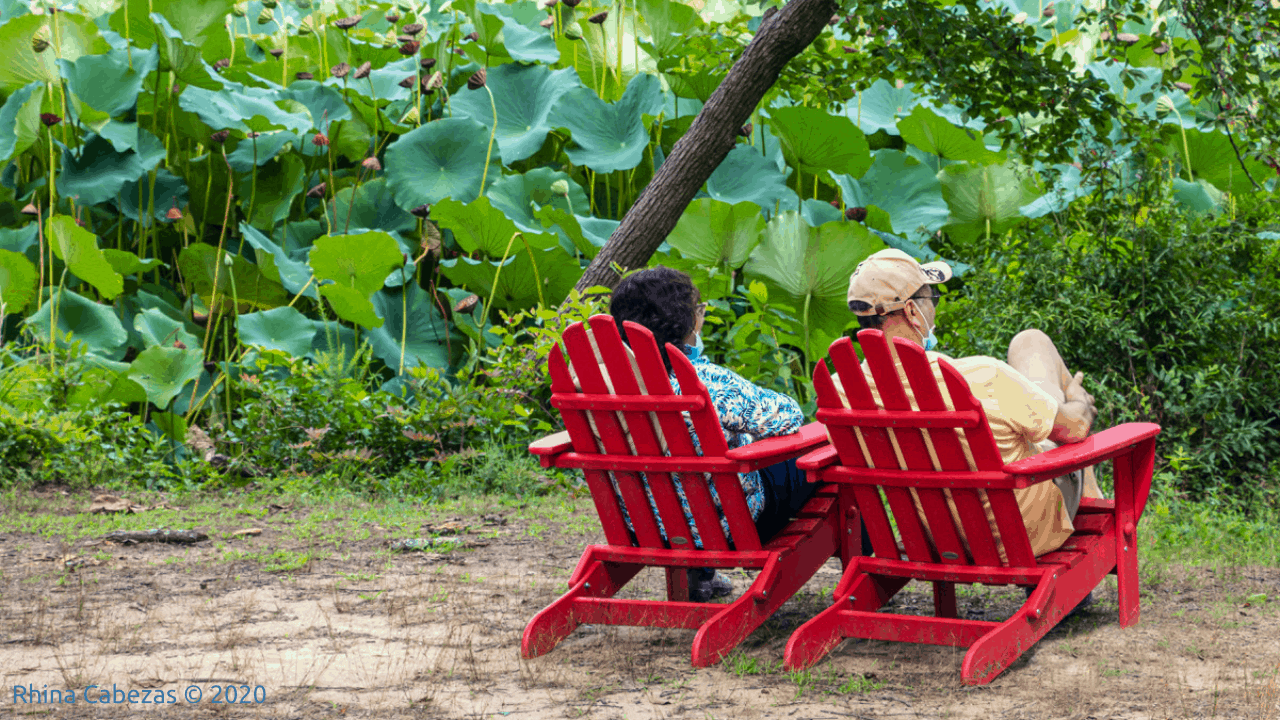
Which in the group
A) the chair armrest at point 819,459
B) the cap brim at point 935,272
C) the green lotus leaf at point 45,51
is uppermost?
the green lotus leaf at point 45,51

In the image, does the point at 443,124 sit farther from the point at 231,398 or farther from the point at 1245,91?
the point at 1245,91

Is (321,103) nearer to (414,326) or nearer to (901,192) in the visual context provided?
(414,326)

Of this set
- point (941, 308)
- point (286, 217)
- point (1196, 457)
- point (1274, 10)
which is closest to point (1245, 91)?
point (1274, 10)

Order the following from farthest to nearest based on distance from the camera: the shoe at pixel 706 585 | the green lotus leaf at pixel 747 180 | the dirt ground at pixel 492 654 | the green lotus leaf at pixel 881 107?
the green lotus leaf at pixel 881 107, the green lotus leaf at pixel 747 180, the shoe at pixel 706 585, the dirt ground at pixel 492 654

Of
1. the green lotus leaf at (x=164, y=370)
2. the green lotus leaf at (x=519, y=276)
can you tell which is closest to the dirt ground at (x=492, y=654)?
the green lotus leaf at (x=164, y=370)

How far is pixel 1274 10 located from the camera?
12.9 feet

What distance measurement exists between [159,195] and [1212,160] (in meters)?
6.79

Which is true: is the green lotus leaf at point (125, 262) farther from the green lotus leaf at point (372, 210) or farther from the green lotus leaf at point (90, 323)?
the green lotus leaf at point (372, 210)

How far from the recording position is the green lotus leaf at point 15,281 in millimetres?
6270

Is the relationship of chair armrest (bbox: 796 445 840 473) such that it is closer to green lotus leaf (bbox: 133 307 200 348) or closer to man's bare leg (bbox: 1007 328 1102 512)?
man's bare leg (bbox: 1007 328 1102 512)

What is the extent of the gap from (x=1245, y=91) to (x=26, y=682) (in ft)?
13.3

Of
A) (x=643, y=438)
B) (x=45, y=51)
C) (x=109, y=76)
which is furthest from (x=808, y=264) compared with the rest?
(x=45, y=51)

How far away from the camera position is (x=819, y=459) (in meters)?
2.70

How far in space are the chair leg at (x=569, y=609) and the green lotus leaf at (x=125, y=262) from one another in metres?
4.58
